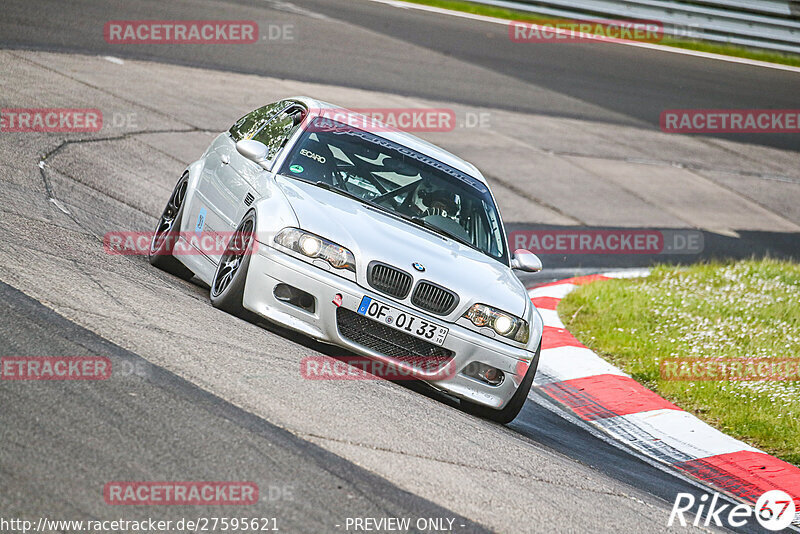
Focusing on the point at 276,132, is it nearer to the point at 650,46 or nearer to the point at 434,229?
the point at 434,229

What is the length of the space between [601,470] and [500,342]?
967 millimetres

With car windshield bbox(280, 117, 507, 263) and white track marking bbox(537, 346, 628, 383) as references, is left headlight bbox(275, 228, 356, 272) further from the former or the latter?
white track marking bbox(537, 346, 628, 383)

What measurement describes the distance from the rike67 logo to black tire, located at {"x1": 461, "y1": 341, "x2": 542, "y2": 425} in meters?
1.11

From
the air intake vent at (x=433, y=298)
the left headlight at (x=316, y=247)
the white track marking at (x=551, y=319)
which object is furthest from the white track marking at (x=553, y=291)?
the left headlight at (x=316, y=247)

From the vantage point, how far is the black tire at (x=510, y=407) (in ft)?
21.1

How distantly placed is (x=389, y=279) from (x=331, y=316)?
1.35 feet

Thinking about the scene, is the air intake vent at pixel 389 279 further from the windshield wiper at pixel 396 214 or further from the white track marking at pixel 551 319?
the white track marking at pixel 551 319

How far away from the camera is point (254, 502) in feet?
12.8

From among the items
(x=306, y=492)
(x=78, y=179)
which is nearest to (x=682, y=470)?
(x=306, y=492)

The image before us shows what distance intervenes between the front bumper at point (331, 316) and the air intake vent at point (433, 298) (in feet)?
0.21

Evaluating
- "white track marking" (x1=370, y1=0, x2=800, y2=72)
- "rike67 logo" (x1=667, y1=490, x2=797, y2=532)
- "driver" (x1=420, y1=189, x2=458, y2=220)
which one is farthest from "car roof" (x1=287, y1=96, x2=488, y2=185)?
"white track marking" (x1=370, y1=0, x2=800, y2=72)

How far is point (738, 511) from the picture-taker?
610 cm

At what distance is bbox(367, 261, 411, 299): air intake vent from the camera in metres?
6.12

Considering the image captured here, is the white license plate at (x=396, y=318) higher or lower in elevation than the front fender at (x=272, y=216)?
lower
